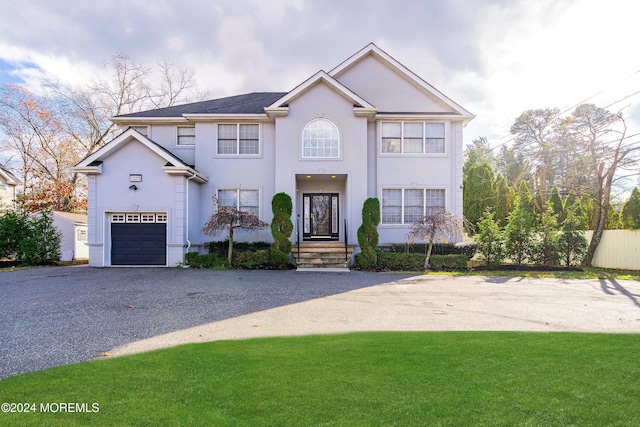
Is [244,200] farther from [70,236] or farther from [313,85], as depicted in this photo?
[70,236]

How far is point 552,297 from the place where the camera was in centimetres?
885

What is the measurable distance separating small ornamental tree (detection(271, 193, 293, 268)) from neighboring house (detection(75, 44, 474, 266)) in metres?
1.10

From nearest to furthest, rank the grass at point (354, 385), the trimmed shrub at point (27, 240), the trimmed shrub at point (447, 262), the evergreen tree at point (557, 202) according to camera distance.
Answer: the grass at point (354, 385) < the trimmed shrub at point (447, 262) < the trimmed shrub at point (27, 240) < the evergreen tree at point (557, 202)

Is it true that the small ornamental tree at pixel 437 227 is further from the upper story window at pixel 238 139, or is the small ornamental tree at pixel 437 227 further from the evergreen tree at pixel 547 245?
the upper story window at pixel 238 139

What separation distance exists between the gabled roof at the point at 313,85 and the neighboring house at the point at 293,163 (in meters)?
0.05

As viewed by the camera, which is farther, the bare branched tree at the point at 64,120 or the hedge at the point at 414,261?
the bare branched tree at the point at 64,120

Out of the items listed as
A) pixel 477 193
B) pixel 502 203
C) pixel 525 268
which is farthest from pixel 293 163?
pixel 502 203

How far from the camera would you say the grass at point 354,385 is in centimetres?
278

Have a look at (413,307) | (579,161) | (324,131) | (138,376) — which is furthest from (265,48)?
(579,161)

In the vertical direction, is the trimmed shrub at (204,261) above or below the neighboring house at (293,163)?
below

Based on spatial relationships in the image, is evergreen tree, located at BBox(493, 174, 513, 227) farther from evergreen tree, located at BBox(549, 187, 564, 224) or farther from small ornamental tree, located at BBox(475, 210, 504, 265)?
small ornamental tree, located at BBox(475, 210, 504, 265)

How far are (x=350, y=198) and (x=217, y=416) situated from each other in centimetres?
1336

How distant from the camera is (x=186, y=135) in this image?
17125 millimetres

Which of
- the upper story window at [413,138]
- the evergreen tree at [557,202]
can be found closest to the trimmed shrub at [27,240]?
the upper story window at [413,138]
